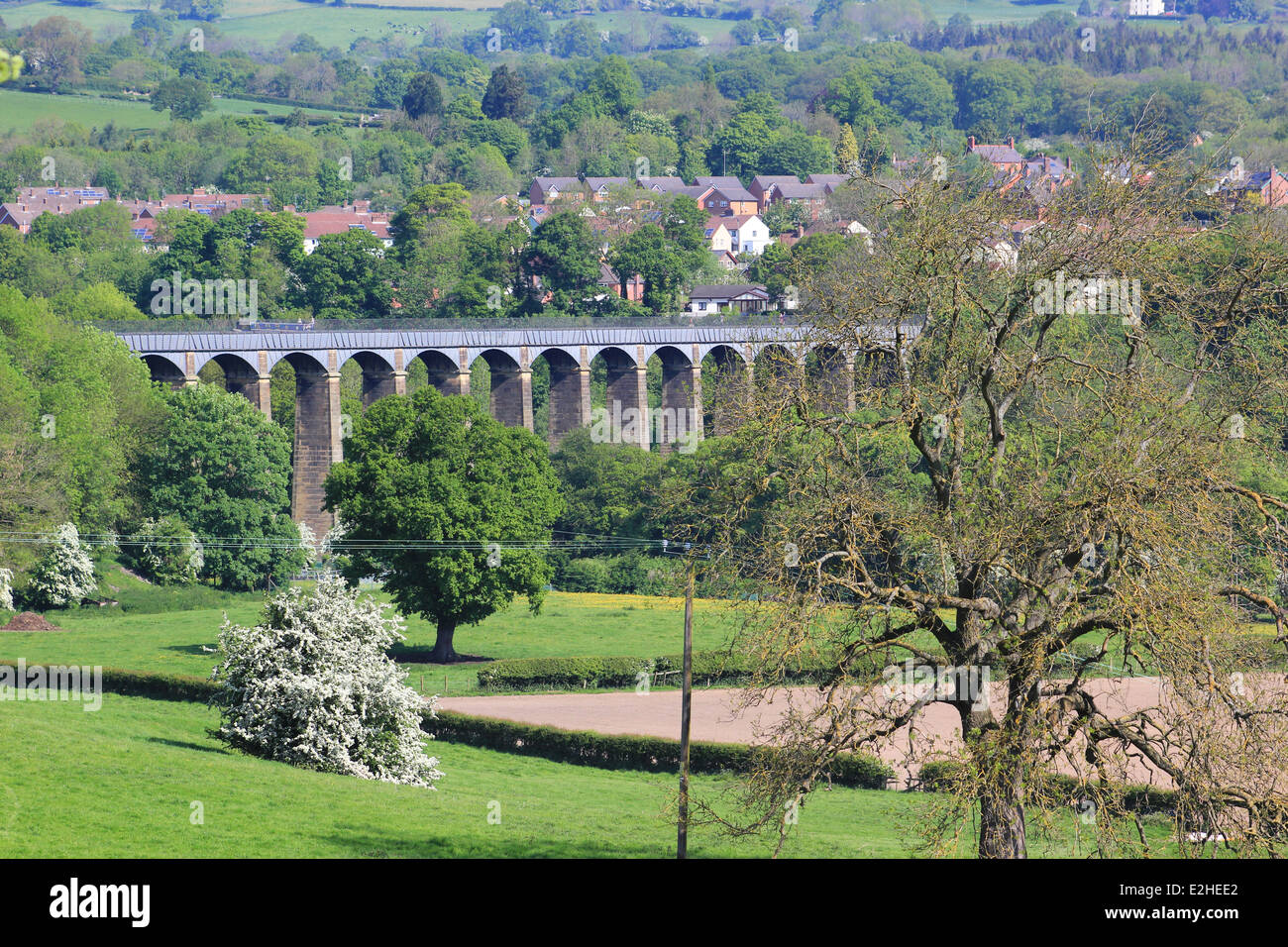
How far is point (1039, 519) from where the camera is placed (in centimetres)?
2241

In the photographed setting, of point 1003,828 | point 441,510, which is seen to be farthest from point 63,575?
point 1003,828

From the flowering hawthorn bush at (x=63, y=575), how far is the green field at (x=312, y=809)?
82.1 feet

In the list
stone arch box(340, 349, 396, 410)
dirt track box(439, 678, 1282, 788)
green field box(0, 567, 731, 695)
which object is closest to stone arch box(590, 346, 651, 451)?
stone arch box(340, 349, 396, 410)

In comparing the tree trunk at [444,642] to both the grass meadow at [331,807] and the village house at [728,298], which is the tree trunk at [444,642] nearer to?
the grass meadow at [331,807]

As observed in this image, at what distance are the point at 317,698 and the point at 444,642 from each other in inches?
963

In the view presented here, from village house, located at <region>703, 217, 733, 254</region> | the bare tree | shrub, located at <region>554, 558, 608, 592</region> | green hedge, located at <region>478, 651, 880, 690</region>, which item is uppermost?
village house, located at <region>703, 217, 733, 254</region>

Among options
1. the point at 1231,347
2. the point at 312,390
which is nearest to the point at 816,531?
the point at 1231,347

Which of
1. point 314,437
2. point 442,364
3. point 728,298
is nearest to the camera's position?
point 314,437

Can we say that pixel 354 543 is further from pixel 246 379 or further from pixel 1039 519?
pixel 1039 519

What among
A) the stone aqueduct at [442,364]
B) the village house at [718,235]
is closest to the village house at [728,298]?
the stone aqueduct at [442,364]

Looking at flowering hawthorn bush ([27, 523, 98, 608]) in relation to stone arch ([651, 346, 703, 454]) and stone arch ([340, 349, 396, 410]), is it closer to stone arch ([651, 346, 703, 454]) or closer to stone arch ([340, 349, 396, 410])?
stone arch ([340, 349, 396, 410])

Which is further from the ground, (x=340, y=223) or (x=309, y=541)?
(x=340, y=223)

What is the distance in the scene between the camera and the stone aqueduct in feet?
280

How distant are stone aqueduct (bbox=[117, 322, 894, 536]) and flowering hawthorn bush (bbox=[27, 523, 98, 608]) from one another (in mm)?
16030
